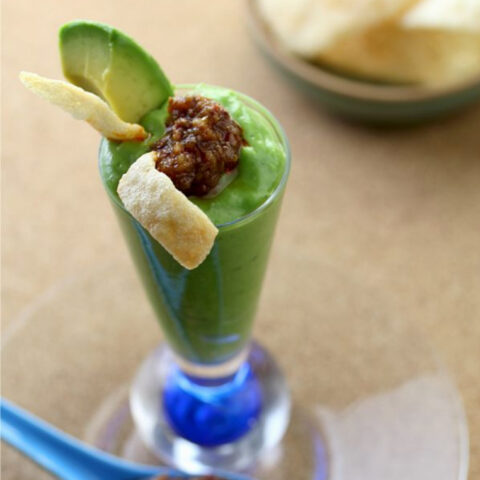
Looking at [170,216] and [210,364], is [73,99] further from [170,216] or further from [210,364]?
[210,364]

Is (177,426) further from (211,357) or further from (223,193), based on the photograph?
(223,193)

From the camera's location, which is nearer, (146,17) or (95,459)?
(95,459)

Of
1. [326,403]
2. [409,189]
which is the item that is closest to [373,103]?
[409,189]

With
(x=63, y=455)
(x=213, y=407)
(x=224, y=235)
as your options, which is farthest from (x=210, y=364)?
(x=224, y=235)

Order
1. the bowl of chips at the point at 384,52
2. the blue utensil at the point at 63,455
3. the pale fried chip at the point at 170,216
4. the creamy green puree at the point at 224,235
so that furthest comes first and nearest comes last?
the bowl of chips at the point at 384,52
the blue utensil at the point at 63,455
the creamy green puree at the point at 224,235
the pale fried chip at the point at 170,216

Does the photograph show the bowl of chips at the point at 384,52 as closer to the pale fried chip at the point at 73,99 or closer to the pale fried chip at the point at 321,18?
the pale fried chip at the point at 321,18

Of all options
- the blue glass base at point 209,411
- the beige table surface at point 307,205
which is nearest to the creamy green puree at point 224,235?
the blue glass base at point 209,411
